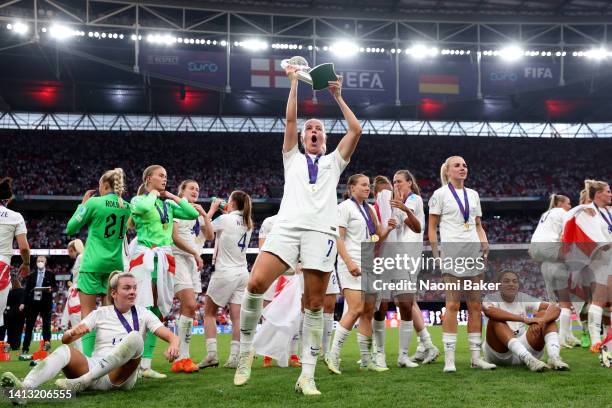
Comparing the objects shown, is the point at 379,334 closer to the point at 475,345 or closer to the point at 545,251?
the point at 475,345

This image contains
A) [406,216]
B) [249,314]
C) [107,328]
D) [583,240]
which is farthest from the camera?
[583,240]

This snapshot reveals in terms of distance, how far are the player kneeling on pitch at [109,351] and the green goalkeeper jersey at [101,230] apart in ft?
2.96

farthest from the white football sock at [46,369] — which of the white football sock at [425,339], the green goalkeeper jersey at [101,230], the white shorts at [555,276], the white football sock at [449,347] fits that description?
the white shorts at [555,276]

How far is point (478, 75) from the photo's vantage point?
31.5 metres

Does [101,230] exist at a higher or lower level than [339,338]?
higher

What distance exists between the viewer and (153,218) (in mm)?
6848

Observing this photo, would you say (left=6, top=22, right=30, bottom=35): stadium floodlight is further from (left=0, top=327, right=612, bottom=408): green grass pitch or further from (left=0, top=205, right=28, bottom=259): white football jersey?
(left=0, top=327, right=612, bottom=408): green grass pitch

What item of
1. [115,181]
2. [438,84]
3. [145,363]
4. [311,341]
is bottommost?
[145,363]

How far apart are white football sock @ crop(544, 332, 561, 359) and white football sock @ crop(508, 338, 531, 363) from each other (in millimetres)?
210

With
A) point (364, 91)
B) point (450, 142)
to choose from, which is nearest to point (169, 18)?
point (364, 91)

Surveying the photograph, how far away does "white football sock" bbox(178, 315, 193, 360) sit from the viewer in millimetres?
7391

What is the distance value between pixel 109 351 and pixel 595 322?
610cm

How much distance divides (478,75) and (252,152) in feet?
51.4

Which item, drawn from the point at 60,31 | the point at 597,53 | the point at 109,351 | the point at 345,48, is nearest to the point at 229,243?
the point at 109,351
